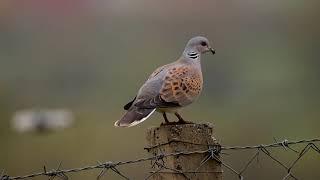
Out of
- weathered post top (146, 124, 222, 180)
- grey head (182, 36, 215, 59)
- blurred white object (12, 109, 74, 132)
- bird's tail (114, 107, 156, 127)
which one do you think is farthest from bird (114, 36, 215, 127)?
blurred white object (12, 109, 74, 132)

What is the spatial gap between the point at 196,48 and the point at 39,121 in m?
8.90

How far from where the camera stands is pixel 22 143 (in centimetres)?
1398

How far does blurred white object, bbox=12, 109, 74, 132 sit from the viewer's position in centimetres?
1462

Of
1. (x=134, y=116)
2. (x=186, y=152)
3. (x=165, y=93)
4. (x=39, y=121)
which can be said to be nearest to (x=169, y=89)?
(x=165, y=93)

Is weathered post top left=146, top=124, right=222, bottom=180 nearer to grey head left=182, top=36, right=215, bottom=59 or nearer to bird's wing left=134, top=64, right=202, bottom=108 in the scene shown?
bird's wing left=134, top=64, right=202, bottom=108

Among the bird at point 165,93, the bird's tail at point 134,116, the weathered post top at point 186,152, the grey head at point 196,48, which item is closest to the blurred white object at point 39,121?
the grey head at point 196,48

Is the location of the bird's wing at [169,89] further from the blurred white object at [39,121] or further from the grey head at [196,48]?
the blurred white object at [39,121]

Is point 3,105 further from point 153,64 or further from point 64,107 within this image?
point 153,64

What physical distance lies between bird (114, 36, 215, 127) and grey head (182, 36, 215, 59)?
21cm

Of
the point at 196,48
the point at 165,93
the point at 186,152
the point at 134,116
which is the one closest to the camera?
the point at 186,152

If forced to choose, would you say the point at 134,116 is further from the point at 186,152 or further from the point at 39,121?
the point at 39,121

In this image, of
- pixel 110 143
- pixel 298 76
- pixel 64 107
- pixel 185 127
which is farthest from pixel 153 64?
pixel 185 127

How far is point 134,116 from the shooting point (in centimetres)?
508

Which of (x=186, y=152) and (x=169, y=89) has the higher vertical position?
(x=169, y=89)
